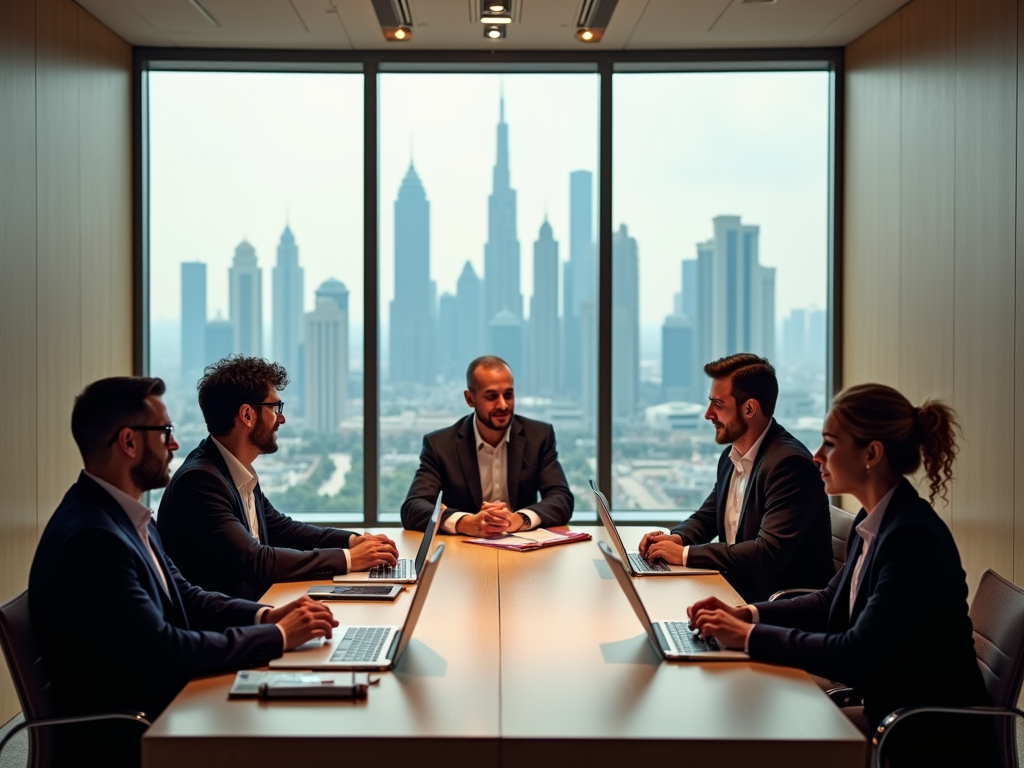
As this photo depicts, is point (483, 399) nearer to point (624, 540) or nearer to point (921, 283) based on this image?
point (624, 540)

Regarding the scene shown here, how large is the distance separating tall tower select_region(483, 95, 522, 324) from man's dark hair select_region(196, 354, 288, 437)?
9.75ft

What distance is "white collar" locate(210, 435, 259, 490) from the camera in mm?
3773

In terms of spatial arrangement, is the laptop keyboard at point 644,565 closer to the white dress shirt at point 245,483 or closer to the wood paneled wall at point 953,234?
the white dress shirt at point 245,483

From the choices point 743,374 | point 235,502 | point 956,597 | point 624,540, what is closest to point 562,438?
point 624,540

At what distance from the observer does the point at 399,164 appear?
6609mm

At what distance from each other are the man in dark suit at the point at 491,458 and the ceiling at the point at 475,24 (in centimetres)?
207

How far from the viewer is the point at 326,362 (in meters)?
6.68

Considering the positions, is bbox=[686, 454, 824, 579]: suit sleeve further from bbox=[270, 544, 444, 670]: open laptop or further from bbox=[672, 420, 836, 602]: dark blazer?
bbox=[270, 544, 444, 670]: open laptop

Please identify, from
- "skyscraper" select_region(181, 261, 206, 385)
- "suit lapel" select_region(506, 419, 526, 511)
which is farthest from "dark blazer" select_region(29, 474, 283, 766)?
"skyscraper" select_region(181, 261, 206, 385)

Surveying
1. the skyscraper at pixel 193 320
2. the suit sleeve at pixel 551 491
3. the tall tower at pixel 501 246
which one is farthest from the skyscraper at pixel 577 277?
the skyscraper at pixel 193 320

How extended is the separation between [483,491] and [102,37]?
338cm

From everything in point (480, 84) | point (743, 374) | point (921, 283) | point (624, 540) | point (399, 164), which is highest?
point (480, 84)

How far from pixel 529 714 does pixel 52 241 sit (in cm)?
409

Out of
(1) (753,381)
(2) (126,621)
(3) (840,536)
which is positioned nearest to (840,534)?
(3) (840,536)
